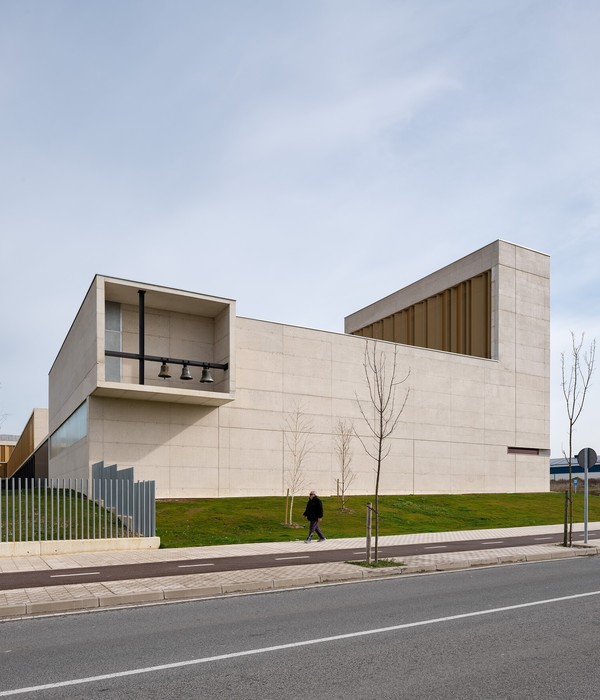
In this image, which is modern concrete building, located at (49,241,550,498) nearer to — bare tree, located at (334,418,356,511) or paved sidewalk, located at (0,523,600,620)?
bare tree, located at (334,418,356,511)

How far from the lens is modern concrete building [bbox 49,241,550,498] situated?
2853cm

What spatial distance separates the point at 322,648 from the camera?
7.36m

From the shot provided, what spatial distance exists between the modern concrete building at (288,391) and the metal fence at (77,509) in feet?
24.8

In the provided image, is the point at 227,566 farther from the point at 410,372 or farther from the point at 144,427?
the point at 410,372

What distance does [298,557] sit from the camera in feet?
53.4

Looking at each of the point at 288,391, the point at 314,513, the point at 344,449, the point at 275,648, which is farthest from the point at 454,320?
the point at 275,648

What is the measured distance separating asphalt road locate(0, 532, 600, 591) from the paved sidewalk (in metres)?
0.44

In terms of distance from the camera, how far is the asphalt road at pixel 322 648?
5918 millimetres

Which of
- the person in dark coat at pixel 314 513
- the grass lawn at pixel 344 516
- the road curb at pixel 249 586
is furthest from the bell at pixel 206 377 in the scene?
the road curb at pixel 249 586

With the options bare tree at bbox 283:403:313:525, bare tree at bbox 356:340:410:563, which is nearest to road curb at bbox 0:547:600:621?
bare tree at bbox 283:403:313:525

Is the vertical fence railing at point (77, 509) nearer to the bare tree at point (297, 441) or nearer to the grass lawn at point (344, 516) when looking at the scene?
the grass lawn at point (344, 516)

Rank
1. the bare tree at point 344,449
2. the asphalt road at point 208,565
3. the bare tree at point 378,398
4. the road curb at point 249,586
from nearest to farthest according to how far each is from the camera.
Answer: the road curb at point 249,586
the asphalt road at point 208,565
the bare tree at point 344,449
the bare tree at point 378,398

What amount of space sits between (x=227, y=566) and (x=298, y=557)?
2271mm

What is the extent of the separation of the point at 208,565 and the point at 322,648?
7.91 m
